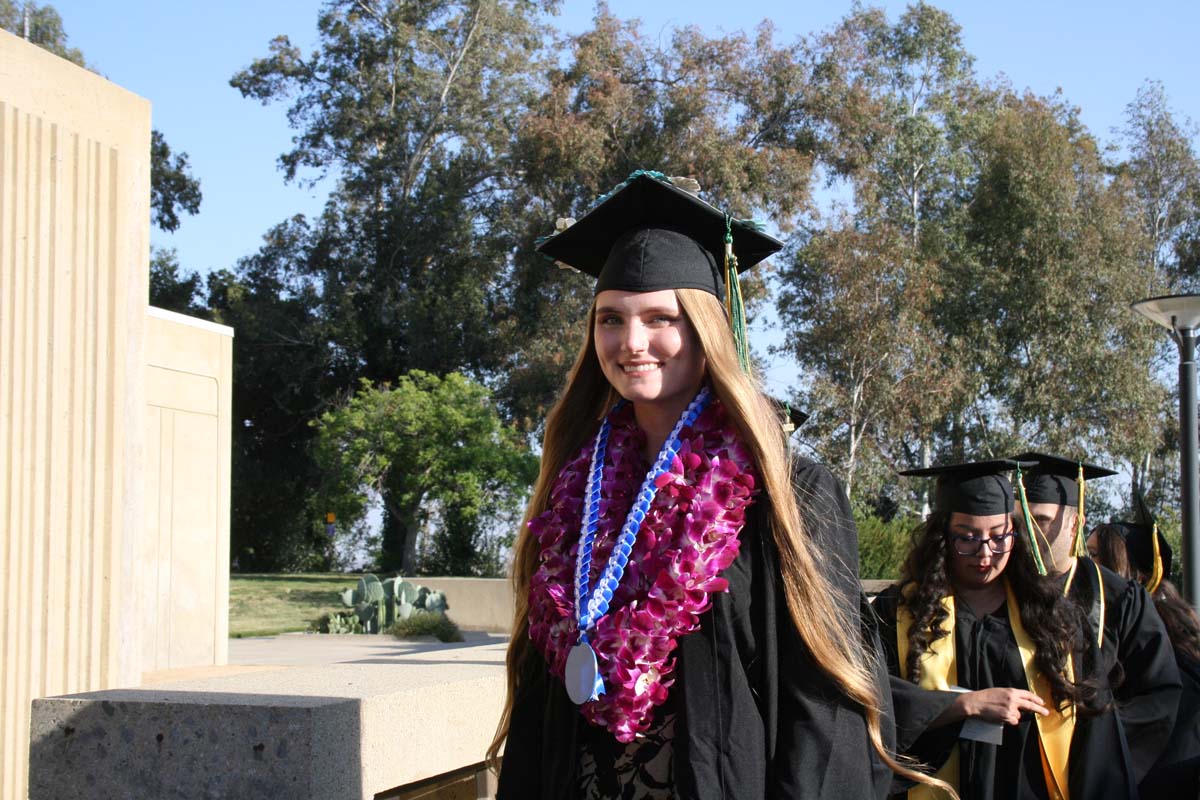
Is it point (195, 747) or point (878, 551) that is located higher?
point (195, 747)

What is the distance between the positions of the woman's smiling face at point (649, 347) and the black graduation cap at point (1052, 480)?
3276mm

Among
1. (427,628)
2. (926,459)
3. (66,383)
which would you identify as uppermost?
(926,459)

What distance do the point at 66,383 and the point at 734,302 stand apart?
5.19 meters

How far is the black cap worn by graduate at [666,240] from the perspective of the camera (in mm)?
2496

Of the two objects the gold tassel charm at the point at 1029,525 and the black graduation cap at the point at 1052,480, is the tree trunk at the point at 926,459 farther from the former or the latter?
the gold tassel charm at the point at 1029,525

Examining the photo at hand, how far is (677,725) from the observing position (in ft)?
7.18

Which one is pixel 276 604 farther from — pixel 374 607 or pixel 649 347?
pixel 649 347

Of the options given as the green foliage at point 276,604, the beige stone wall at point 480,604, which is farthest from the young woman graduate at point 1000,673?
the beige stone wall at point 480,604

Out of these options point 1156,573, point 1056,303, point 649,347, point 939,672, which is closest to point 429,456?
point 1056,303

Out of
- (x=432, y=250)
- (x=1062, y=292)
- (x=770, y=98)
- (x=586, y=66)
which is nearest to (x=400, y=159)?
(x=432, y=250)

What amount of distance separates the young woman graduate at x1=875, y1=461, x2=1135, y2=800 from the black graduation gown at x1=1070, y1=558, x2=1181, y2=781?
191 mm

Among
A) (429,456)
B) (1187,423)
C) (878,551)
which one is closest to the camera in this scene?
(1187,423)

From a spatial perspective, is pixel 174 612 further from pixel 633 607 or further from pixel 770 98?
pixel 770 98

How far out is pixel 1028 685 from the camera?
405cm
